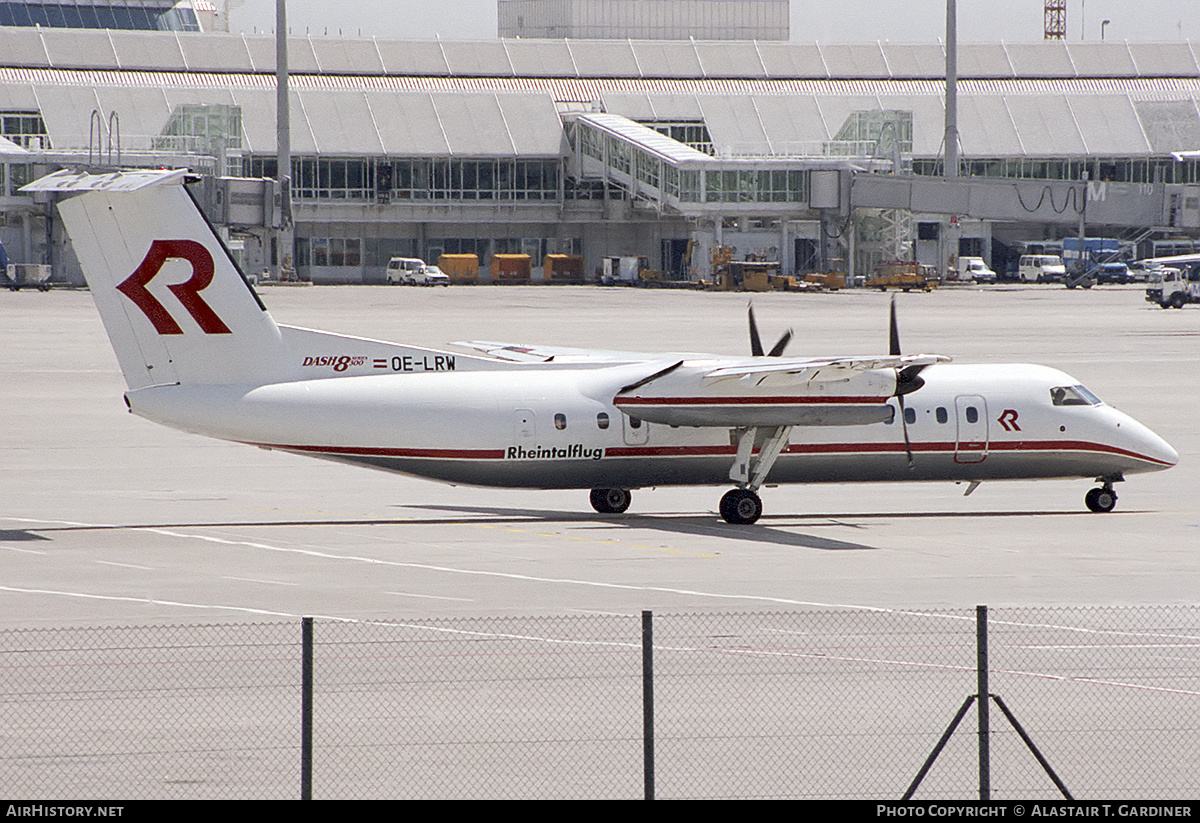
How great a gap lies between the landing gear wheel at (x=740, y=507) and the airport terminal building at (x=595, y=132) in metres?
86.9

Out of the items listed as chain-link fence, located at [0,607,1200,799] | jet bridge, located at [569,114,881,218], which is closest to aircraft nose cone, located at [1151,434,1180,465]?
chain-link fence, located at [0,607,1200,799]

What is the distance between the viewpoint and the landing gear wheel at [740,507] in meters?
30.3

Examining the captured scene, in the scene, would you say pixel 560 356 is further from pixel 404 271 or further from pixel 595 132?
pixel 595 132

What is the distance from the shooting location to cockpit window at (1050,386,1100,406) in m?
32.2

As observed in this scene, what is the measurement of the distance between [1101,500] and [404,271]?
92904 millimetres

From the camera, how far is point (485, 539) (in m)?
28.4

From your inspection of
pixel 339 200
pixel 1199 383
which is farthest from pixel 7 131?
pixel 1199 383

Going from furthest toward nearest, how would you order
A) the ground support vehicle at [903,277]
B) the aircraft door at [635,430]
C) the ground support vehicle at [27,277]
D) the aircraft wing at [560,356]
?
the ground support vehicle at [903,277]
the ground support vehicle at [27,277]
the aircraft wing at [560,356]
the aircraft door at [635,430]

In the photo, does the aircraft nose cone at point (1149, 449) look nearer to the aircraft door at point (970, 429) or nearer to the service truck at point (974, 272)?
the aircraft door at point (970, 429)

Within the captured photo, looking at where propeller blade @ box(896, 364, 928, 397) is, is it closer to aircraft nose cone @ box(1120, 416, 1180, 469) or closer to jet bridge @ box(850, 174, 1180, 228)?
aircraft nose cone @ box(1120, 416, 1180, 469)

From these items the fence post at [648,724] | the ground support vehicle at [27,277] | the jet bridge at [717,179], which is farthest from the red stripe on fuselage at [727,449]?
the jet bridge at [717,179]

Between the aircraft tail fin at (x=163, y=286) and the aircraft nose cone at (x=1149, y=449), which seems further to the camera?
the aircraft nose cone at (x=1149, y=449)

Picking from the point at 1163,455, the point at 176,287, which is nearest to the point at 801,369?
the point at 1163,455
